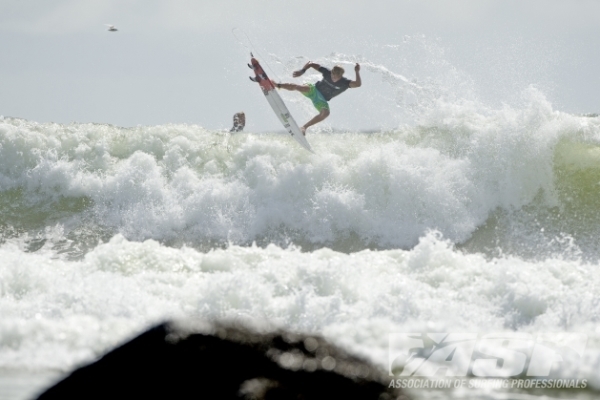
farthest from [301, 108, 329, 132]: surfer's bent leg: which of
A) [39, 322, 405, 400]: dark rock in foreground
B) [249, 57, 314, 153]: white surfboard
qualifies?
[39, 322, 405, 400]: dark rock in foreground

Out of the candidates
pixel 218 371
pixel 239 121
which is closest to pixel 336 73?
pixel 239 121

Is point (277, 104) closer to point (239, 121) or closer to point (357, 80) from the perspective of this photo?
point (357, 80)

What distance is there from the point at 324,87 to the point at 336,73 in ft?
1.33

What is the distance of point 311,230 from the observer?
13.4m

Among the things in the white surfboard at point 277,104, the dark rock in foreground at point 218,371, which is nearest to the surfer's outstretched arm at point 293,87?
the white surfboard at point 277,104

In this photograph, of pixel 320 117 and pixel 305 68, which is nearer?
pixel 305 68

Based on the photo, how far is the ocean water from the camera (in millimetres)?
8039

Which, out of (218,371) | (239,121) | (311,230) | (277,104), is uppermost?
(218,371)

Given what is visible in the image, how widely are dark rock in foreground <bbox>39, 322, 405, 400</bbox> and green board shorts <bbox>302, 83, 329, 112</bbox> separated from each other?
32.3 ft

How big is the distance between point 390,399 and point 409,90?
12.5m

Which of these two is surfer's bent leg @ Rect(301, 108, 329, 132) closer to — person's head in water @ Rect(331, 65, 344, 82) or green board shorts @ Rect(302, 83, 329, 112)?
green board shorts @ Rect(302, 83, 329, 112)

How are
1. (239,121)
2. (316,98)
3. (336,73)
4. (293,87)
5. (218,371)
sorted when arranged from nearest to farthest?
(218,371)
(336,73)
(293,87)
(316,98)
(239,121)

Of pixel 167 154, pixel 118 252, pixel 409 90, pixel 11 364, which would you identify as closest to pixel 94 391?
pixel 11 364

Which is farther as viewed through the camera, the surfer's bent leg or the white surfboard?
the surfer's bent leg
